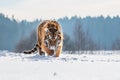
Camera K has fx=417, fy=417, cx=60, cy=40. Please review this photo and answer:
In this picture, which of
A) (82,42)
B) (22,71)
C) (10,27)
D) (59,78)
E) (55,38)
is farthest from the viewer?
(10,27)

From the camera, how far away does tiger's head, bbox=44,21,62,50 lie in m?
27.1

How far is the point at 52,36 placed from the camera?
2712 centimetres

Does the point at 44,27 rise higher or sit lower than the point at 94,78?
higher

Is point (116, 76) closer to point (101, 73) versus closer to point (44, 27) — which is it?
point (101, 73)

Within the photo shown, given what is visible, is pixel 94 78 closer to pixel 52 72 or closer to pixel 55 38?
pixel 52 72

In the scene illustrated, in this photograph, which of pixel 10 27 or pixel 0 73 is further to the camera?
pixel 10 27

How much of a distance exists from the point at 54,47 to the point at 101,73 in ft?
41.9

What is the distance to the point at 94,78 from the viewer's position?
13305 mm

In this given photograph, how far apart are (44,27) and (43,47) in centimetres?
150

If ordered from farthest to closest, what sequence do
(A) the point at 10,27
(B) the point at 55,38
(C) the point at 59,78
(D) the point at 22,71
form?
1. (A) the point at 10,27
2. (B) the point at 55,38
3. (D) the point at 22,71
4. (C) the point at 59,78

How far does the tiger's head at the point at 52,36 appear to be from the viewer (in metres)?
27.1

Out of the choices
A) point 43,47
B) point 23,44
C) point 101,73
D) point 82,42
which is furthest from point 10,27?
point 101,73

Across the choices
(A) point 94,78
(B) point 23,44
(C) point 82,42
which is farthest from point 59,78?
(B) point 23,44

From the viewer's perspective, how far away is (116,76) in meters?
14.2
